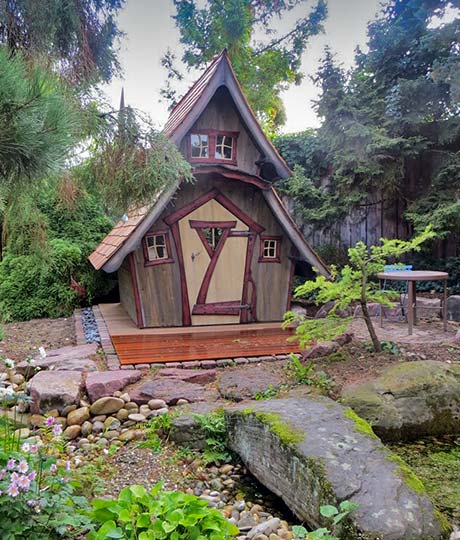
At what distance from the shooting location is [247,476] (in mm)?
2879

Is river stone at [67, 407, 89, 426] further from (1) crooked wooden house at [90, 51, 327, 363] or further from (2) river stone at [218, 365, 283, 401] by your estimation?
(1) crooked wooden house at [90, 51, 327, 363]

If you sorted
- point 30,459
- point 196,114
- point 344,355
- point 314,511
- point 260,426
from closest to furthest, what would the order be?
point 30,459
point 314,511
point 260,426
point 344,355
point 196,114

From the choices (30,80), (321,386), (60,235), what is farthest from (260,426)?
(60,235)

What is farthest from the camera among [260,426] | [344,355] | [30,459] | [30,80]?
[344,355]

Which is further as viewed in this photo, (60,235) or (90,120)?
(60,235)

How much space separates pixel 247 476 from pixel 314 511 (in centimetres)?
73

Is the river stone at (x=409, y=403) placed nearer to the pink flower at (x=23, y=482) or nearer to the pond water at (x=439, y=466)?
the pond water at (x=439, y=466)

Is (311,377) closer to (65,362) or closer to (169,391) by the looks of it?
(169,391)

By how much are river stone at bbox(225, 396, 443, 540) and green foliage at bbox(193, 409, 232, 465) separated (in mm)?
79

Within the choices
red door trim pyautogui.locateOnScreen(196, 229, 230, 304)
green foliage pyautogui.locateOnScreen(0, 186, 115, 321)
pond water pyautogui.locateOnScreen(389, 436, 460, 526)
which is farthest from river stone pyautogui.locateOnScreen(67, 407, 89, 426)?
green foliage pyautogui.locateOnScreen(0, 186, 115, 321)

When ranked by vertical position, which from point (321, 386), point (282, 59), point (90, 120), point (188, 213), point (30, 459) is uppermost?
point (282, 59)

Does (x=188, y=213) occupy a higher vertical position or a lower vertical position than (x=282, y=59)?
lower

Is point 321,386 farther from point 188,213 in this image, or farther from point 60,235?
point 60,235

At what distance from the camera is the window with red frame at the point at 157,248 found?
6383mm
